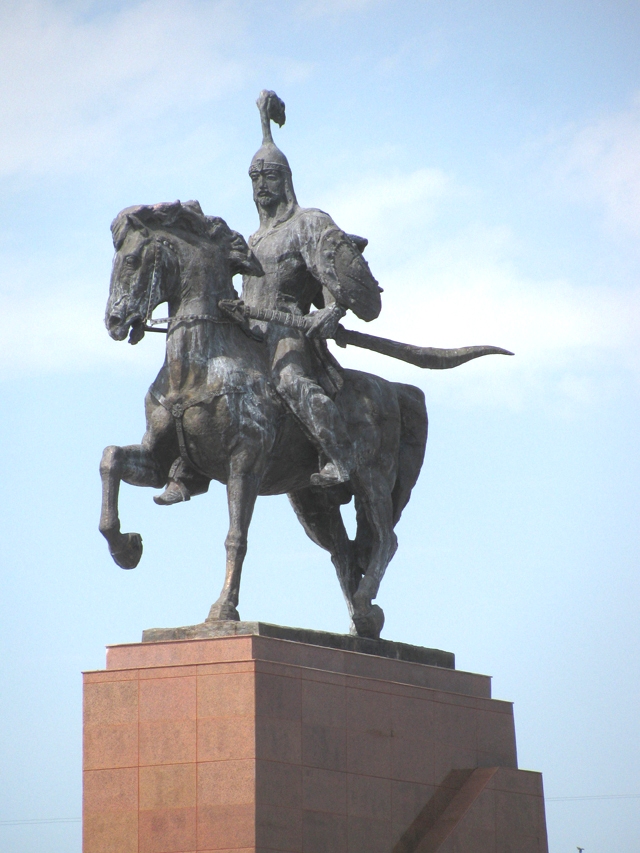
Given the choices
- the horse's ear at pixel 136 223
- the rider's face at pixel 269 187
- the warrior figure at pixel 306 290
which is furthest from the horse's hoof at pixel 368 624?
the horse's ear at pixel 136 223

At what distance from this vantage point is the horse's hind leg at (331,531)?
16.1 meters

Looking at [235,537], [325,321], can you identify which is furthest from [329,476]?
[325,321]

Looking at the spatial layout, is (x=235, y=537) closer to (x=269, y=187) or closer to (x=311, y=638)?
(x=311, y=638)

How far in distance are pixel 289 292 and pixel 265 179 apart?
39.8 inches

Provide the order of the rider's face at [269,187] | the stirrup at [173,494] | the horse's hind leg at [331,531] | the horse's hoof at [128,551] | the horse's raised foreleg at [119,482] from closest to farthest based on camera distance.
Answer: the horse's raised foreleg at [119,482] → the horse's hoof at [128,551] → the stirrup at [173,494] → the rider's face at [269,187] → the horse's hind leg at [331,531]

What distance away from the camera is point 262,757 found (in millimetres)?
13219

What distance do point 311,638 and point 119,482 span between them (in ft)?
6.40

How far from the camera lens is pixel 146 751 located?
1349 centimetres

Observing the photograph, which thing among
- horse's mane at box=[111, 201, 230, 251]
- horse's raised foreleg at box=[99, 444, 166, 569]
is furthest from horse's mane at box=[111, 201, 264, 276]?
horse's raised foreleg at box=[99, 444, 166, 569]

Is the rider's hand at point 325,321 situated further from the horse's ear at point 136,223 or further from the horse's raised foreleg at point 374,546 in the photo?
the horse's ear at point 136,223

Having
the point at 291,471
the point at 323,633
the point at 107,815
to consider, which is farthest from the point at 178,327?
the point at 107,815

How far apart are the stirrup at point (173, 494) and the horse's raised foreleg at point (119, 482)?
176 millimetres

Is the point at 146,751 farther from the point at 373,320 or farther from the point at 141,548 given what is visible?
the point at 373,320

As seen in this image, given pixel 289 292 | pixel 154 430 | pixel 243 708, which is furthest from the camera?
pixel 289 292
